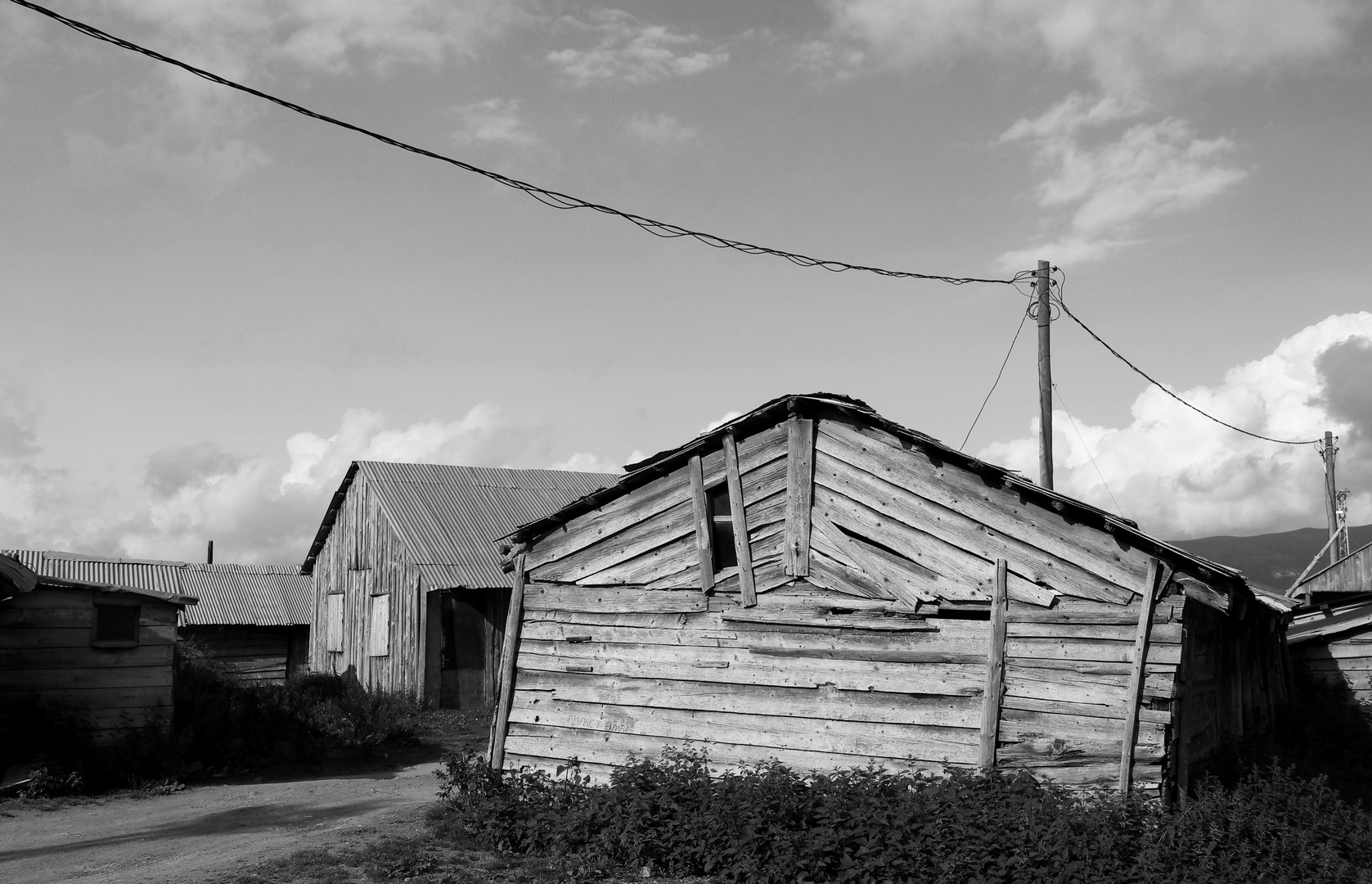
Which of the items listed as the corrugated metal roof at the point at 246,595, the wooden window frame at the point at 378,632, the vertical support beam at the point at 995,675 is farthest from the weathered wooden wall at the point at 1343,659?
the corrugated metal roof at the point at 246,595

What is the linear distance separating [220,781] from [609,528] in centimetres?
844

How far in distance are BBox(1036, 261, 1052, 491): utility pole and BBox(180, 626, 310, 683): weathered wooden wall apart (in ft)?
82.6

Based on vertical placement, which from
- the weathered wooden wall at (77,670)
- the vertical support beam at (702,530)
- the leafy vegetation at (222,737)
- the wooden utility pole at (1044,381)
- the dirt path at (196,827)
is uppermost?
the wooden utility pole at (1044,381)

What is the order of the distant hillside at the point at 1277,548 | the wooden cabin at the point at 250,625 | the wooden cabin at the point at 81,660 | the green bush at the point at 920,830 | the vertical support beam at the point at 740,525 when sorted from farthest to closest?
the distant hillside at the point at 1277,548
the wooden cabin at the point at 250,625
the wooden cabin at the point at 81,660
the vertical support beam at the point at 740,525
the green bush at the point at 920,830

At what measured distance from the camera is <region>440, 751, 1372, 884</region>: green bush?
9.52 m

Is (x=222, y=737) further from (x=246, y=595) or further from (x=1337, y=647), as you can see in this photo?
(x=1337, y=647)

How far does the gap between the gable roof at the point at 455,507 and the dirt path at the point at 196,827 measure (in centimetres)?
929

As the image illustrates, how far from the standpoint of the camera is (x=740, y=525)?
13086mm

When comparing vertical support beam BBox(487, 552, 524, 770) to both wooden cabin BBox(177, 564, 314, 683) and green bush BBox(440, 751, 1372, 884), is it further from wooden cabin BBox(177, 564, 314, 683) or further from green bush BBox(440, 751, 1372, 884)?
wooden cabin BBox(177, 564, 314, 683)

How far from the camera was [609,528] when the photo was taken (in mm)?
13977

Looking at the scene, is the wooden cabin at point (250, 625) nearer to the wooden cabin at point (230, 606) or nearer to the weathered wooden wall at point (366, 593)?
the wooden cabin at point (230, 606)

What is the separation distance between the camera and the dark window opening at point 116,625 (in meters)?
17.4

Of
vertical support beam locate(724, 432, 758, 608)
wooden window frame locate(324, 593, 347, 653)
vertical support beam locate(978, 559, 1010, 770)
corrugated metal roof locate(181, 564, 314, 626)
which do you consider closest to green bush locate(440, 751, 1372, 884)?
vertical support beam locate(978, 559, 1010, 770)

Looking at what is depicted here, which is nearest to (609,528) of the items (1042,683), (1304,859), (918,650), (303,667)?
(918,650)
